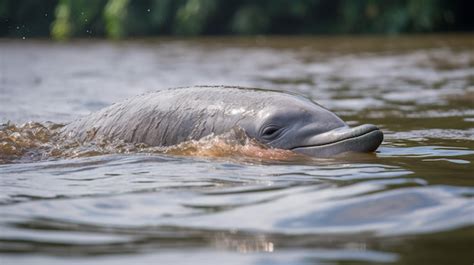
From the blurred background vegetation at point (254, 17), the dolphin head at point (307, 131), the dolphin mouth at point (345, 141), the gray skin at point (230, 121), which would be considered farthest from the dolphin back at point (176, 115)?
the blurred background vegetation at point (254, 17)

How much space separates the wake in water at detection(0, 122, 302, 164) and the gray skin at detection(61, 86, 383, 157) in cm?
8

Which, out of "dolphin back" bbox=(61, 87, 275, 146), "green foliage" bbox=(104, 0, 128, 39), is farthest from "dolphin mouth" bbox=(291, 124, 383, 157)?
"green foliage" bbox=(104, 0, 128, 39)

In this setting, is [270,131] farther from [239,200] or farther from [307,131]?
[239,200]

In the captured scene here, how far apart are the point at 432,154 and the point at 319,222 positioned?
8.08 ft

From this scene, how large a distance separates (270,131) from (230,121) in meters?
0.32

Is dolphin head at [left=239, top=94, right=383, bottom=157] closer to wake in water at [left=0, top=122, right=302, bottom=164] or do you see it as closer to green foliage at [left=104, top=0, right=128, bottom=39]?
wake in water at [left=0, top=122, right=302, bottom=164]

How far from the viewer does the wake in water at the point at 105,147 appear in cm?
569

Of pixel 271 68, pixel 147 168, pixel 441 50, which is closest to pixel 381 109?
pixel 147 168

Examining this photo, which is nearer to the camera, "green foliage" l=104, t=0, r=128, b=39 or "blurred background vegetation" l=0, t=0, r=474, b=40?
"blurred background vegetation" l=0, t=0, r=474, b=40

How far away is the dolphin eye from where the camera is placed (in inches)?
229

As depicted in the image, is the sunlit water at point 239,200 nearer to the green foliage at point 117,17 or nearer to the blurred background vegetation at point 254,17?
the blurred background vegetation at point 254,17

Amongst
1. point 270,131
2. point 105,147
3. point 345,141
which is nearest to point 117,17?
point 105,147

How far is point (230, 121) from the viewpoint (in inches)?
236

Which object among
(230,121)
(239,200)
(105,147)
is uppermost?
(230,121)
